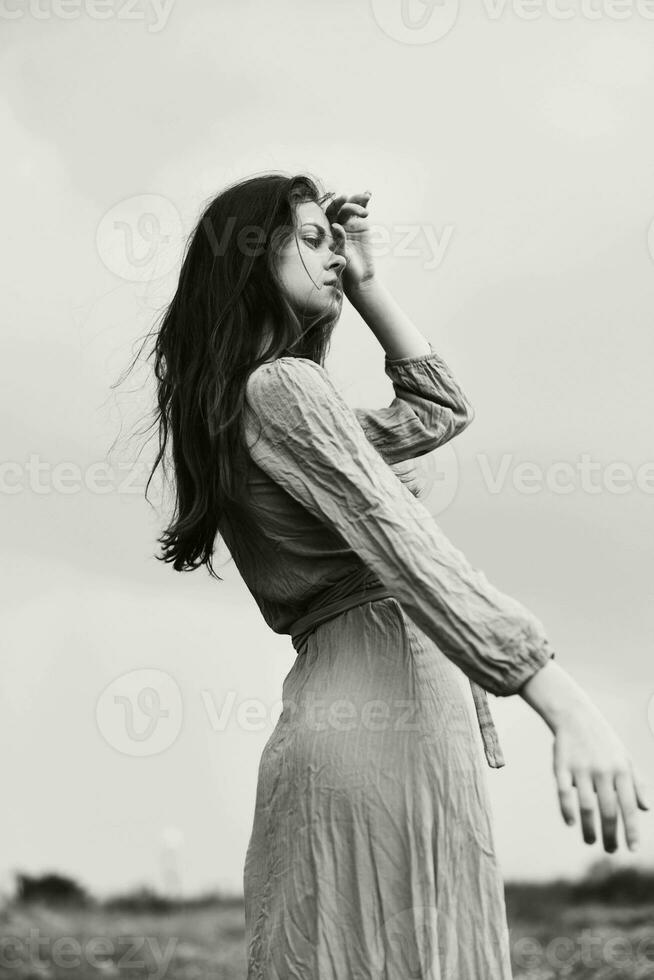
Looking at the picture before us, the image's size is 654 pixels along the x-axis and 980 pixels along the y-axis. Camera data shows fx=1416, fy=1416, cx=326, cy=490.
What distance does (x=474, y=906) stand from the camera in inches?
90.7

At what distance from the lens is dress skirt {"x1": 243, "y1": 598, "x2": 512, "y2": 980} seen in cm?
226

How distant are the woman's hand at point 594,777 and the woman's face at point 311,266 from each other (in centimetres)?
97

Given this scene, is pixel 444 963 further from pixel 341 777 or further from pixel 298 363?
pixel 298 363

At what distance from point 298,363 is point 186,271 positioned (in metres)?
0.47

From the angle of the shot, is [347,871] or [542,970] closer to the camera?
[347,871]

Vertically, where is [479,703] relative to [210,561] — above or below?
below

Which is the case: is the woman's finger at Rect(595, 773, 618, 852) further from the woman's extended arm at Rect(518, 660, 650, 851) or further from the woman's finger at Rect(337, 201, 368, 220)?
the woman's finger at Rect(337, 201, 368, 220)

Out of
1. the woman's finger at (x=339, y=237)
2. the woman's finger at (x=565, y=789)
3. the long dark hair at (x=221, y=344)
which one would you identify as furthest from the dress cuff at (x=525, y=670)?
the woman's finger at (x=339, y=237)

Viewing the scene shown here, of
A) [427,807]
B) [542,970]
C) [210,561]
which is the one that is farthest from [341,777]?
[542,970]

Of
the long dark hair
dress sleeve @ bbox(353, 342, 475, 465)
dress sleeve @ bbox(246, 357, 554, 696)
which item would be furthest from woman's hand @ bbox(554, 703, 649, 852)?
dress sleeve @ bbox(353, 342, 475, 465)

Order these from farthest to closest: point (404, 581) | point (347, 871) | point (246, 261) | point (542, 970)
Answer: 1. point (542, 970)
2. point (246, 261)
3. point (347, 871)
4. point (404, 581)

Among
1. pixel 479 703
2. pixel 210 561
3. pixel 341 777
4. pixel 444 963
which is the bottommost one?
pixel 444 963

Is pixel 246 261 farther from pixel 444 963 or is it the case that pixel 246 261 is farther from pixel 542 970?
pixel 542 970

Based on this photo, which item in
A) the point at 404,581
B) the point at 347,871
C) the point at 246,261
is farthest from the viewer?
the point at 246,261
